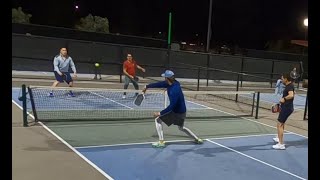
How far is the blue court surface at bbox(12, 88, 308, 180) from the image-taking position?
7.03 metres

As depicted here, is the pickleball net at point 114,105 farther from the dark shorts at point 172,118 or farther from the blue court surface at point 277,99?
the dark shorts at point 172,118

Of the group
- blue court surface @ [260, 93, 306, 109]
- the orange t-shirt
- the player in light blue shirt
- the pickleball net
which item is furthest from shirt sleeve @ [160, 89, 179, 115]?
blue court surface @ [260, 93, 306, 109]

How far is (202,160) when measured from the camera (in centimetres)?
815

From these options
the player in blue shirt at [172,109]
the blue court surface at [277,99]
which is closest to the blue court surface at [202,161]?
the player in blue shirt at [172,109]

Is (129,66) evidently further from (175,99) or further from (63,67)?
(175,99)

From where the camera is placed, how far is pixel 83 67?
2259cm

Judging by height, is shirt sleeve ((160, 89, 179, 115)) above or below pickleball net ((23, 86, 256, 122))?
above

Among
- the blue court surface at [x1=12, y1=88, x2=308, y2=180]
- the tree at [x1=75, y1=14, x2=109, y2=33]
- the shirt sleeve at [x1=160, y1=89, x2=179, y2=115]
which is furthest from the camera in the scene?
the tree at [x1=75, y1=14, x2=109, y2=33]

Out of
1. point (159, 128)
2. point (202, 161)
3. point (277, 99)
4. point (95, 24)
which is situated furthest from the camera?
point (95, 24)

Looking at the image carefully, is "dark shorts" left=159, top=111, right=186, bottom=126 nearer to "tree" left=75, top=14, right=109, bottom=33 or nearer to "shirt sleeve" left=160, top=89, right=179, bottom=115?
"shirt sleeve" left=160, top=89, right=179, bottom=115

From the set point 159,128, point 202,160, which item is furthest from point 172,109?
point 202,160

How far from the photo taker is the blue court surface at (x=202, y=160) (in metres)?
7.03
